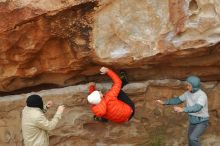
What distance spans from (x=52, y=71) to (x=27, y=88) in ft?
1.91

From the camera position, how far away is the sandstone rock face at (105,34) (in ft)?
18.0

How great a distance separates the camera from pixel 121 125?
21.2 ft

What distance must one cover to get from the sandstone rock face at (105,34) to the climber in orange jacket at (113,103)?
0.28m

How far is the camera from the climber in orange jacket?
5660 millimetres

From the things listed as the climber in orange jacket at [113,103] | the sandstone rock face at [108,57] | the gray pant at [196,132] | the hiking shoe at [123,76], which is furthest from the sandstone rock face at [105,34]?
the gray pant at [196,132]

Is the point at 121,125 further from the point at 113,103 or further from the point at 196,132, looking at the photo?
the point at 196,132

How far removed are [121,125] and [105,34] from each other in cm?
145

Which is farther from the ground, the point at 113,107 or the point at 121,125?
the point at 113,107

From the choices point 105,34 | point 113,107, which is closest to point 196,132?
point 113,107

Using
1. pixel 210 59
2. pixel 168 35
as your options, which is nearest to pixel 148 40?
pixel 168 35

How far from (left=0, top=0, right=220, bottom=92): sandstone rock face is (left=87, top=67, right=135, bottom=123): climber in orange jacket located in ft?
0.92

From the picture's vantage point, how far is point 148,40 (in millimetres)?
5695

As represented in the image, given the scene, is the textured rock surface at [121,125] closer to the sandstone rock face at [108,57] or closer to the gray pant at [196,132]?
the sandstone rock face at [108,57]

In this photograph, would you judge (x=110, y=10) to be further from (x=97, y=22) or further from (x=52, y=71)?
(x=52, y=71)
